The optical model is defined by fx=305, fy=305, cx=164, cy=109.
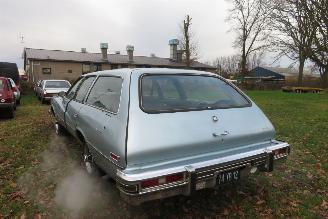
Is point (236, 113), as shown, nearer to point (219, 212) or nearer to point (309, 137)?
point (219, 212)

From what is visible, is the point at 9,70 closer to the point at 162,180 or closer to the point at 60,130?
the point at 60,130

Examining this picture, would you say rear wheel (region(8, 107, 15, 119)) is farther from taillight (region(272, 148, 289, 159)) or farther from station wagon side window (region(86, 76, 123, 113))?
taillight (region(272, 148, 289, 159))

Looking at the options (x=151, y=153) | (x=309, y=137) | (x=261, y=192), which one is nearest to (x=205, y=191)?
(x=261, y=192)

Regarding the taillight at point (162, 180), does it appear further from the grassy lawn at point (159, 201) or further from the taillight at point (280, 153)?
the taillight at point (280, 153)

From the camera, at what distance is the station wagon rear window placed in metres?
3.53

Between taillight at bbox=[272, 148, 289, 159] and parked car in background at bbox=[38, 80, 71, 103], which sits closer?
taillight at bbox=[272, 148, 289, 159]

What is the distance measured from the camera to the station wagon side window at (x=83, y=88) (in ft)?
16.4

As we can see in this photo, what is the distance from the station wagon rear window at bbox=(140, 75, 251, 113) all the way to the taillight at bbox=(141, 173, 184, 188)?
0.76m

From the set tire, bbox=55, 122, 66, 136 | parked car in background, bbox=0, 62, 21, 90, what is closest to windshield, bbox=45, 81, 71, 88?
parked car in background, bbox=0, 62, 21, 90

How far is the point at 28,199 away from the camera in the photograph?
4160 millimetres

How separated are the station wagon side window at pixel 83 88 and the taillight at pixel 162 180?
2.52 meters

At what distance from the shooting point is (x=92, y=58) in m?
40.9

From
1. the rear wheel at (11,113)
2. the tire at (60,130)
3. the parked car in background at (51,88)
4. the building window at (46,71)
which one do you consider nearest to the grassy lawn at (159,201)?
the tire at (60,130)

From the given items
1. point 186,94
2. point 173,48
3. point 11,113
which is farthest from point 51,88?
point 173,48
